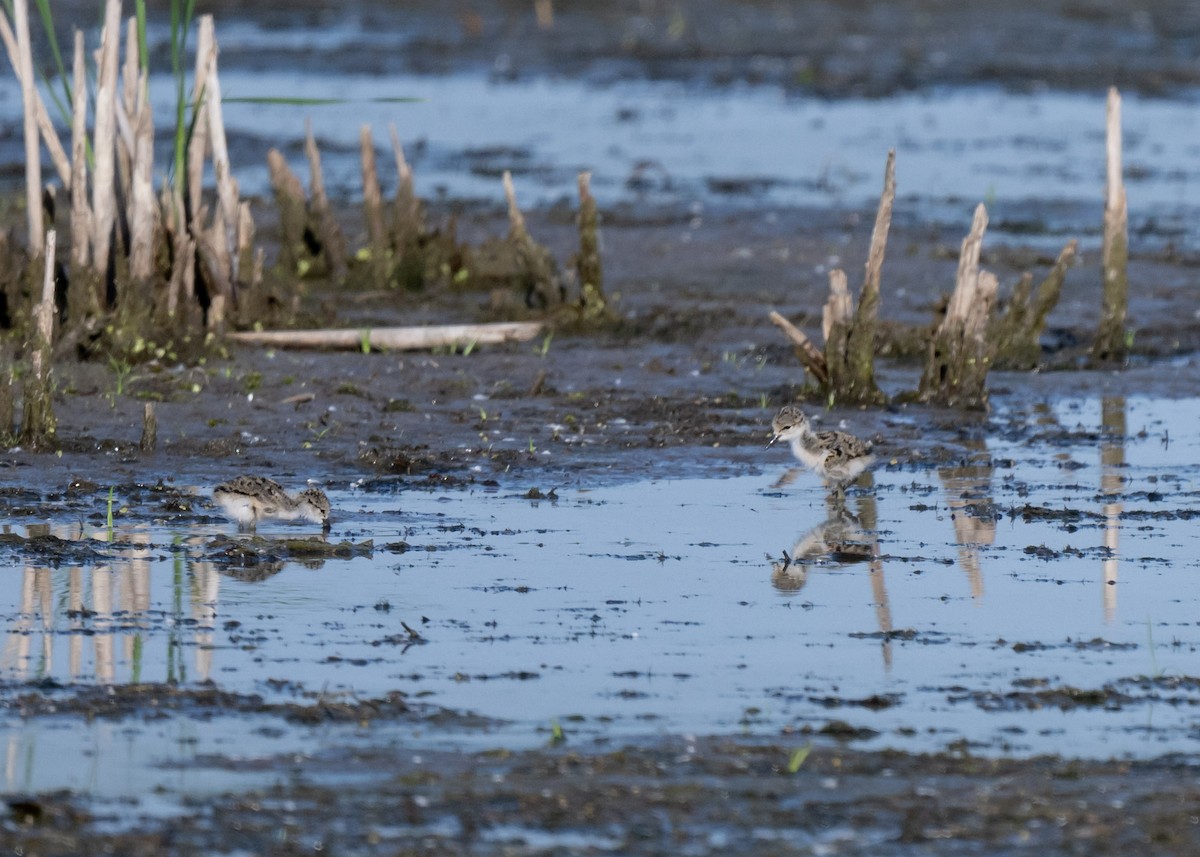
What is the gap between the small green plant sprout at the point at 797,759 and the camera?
6449mm

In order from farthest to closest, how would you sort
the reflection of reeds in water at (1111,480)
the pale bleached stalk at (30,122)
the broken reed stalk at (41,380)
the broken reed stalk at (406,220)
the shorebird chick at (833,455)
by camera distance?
the broken reed stalk at (406,220)
the pale bleached stalk at (30,122)
the broken reed stalk at (41,380)
the shorebird chick at (833,455)
the reflection of reeds in water at (1111,480)

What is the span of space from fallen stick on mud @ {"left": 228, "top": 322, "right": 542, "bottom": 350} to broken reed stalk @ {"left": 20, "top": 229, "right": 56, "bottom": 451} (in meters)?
2.66

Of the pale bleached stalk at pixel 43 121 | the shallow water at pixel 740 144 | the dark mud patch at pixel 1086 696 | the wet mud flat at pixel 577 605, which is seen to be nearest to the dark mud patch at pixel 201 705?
the wet mud flat at pixel 577 605

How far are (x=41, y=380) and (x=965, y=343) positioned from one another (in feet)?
17.0

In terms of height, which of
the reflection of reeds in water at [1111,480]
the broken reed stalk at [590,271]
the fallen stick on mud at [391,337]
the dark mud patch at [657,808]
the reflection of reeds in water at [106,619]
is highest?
the broken reed stalk at [590,271]

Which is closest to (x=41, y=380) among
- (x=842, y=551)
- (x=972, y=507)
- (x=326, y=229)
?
(x=842, y=551)

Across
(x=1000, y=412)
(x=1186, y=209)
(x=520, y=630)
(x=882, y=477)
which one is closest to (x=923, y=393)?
(x=1000, y=412)

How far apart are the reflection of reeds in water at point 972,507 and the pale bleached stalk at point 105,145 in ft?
16.7

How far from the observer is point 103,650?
7699mm

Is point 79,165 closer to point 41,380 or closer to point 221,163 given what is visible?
point 221,163

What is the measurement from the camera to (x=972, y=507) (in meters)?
10.6

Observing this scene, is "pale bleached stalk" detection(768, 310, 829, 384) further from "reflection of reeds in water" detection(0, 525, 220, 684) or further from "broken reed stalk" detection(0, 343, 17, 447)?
"reflection of reeds in water" detection(0, 525, 220, 684)

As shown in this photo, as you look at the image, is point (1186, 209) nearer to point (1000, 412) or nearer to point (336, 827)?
point (1000, 412)

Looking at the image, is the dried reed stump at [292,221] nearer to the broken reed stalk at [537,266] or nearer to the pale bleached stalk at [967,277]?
the broken reed stalk at [537,266]
